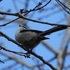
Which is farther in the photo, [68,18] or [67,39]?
[68,18]

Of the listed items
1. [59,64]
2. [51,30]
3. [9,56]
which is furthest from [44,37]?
[9,56]

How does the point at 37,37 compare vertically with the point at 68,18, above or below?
below

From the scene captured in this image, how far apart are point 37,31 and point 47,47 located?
7.55 feet

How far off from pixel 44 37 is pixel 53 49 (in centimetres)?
218

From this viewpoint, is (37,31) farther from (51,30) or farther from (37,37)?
(51,30)

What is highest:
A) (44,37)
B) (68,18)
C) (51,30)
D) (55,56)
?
(68,18)

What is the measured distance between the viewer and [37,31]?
346 cm

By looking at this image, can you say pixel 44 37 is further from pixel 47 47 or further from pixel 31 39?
pixel 47 47

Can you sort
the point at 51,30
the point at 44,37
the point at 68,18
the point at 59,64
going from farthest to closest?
the point at 68,18 → the point at 59,64 → the point at 44,37 → the point at 51,30

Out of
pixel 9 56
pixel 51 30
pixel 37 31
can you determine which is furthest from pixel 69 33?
pixel 51 30

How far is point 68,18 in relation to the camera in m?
5.60

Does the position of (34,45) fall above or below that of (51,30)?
above

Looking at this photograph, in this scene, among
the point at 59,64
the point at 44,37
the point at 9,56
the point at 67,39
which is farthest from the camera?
the point at 9,56

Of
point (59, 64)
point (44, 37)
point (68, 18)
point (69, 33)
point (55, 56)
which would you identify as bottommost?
point (44, 37)
